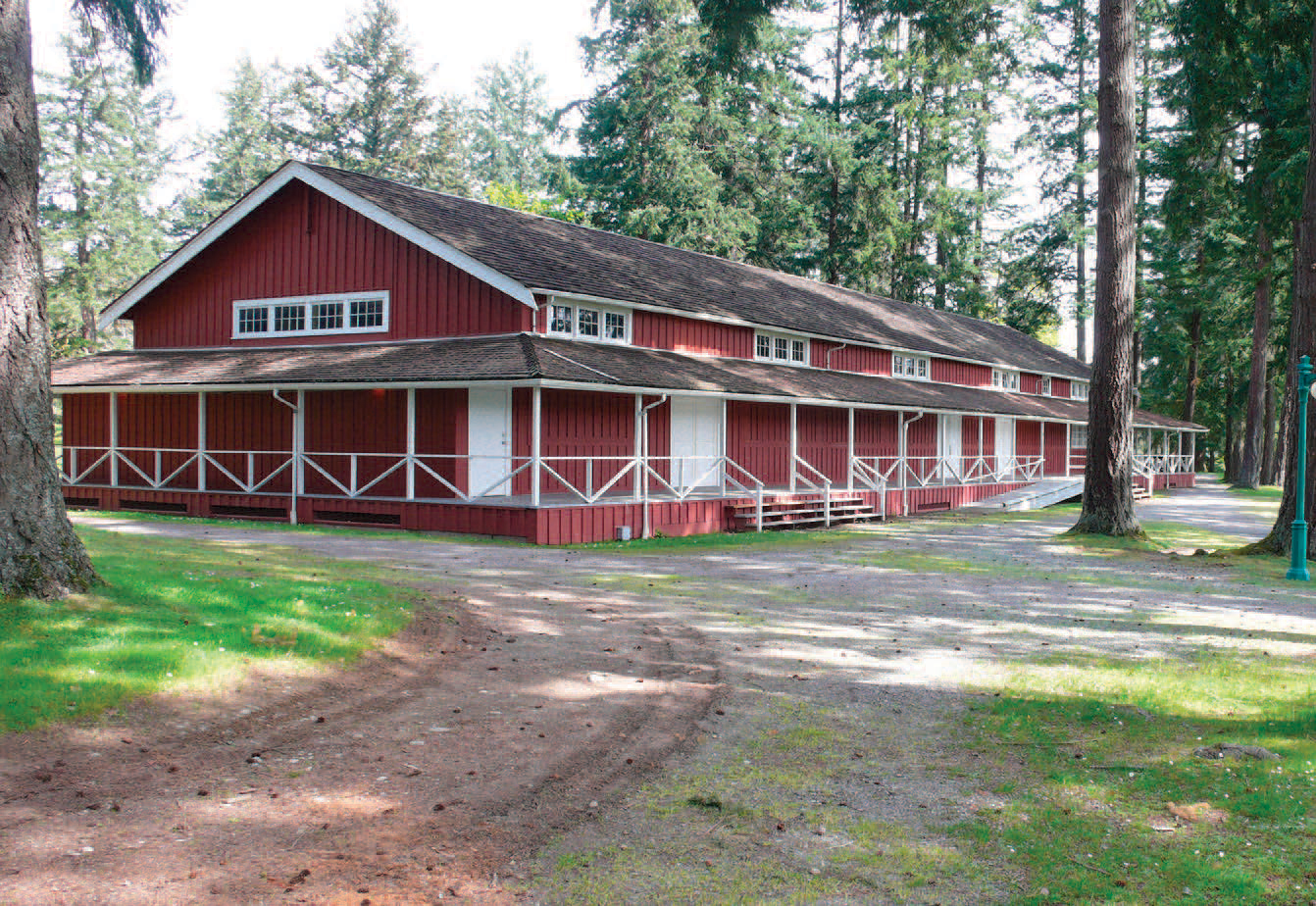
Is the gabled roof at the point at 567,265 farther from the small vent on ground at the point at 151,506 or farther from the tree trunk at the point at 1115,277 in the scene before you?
the tree trunk at the point at 1115,277

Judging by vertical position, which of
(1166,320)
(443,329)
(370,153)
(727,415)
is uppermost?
(370,153)

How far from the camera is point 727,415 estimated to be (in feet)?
→ 83.8

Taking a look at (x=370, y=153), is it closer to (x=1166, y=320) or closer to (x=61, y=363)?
(x=61, y=363)

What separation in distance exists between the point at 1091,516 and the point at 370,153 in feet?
160

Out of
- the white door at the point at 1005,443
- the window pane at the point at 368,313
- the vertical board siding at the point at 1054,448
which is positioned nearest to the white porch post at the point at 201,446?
the window pane at the point at 368,313

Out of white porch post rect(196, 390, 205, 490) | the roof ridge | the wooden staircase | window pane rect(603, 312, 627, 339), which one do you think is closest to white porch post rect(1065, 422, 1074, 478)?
the wooden staircase

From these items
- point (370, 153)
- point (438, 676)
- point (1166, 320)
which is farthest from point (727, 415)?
point (370, 153)

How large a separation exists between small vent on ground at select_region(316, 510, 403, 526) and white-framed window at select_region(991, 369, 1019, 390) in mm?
27112

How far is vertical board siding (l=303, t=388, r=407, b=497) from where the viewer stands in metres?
21.8

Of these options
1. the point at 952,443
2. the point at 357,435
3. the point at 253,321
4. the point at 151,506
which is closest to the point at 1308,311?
the point at 357,435

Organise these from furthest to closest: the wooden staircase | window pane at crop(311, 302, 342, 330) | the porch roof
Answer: window pane at crop(311, 302, 342, 330) → the wooden staircase → the porch roof

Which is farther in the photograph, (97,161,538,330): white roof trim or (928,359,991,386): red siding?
(928,359,991,386): red siding

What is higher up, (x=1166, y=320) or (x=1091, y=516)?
(x=1166, y=320)

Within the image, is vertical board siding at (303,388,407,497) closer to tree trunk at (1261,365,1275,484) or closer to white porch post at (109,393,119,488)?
white porch post at (109,393,119,488)
